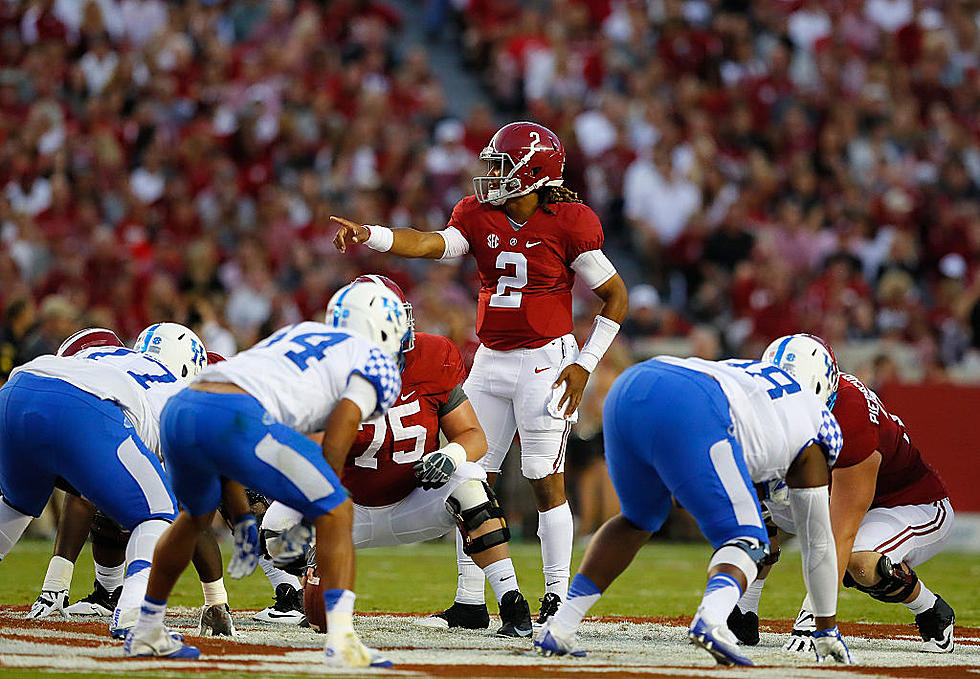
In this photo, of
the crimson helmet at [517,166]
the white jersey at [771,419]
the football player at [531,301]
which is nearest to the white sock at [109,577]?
the football player at [531,301]

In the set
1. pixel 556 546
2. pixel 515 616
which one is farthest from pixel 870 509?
pixel 515 616

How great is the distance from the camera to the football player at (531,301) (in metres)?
6.37

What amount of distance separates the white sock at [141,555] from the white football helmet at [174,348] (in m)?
0.90

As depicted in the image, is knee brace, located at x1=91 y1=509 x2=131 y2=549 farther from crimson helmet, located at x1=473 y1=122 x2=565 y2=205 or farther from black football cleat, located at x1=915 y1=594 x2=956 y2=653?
black football cleat, located at x1=915 y1=594 x2=956 y2=653

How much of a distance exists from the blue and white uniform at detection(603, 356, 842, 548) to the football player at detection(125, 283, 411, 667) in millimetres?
886

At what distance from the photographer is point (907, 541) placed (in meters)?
6.10

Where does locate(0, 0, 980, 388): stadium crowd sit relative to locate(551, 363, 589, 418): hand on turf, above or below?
above

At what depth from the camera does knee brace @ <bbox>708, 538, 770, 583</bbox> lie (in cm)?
479

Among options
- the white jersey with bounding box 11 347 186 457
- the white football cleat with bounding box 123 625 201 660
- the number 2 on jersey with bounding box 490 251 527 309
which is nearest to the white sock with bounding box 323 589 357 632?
the white football cleat with bounding box 123 625 201 660

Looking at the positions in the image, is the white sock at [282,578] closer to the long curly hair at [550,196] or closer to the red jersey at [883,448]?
the long curly hair at [550,196]

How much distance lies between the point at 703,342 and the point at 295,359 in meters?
7.55

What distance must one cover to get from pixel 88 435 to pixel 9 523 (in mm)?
818

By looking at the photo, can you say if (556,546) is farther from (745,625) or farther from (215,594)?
(215,594)

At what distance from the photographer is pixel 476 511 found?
593 centimetres
